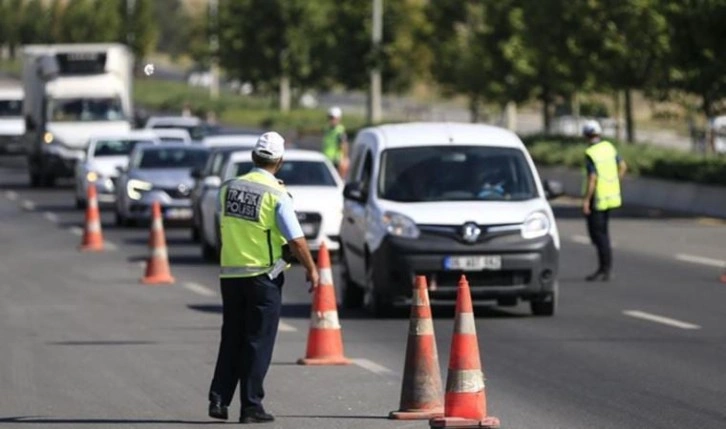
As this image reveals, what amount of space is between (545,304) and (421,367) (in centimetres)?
692

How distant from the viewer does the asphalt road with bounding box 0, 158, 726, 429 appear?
11758 millimetres

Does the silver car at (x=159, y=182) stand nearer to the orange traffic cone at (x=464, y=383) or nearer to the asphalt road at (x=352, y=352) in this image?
the asphalt road at (x=352, y=352)

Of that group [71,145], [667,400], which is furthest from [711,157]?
[667,400]

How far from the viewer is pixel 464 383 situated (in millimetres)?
10477

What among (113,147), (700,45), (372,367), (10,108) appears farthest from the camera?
(10,108)

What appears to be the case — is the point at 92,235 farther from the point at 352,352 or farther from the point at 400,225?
the point at 352,352

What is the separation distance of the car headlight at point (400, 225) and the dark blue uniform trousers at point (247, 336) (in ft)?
20.9

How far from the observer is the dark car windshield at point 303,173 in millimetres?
25812

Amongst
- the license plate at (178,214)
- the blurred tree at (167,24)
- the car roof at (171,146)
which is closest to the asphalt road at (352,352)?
the license plate at (178,214)

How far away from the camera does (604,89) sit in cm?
4919

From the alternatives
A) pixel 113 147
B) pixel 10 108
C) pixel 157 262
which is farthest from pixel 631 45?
pixel 10 108

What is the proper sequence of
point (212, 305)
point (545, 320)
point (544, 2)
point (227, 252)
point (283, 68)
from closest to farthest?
point (227, 252)
point (545, 320)
point (212, 305)
point (544, 2)
point (283, 68)

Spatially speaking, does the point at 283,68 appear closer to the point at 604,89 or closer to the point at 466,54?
the point at 466,54

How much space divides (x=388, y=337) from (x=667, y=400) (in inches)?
177
